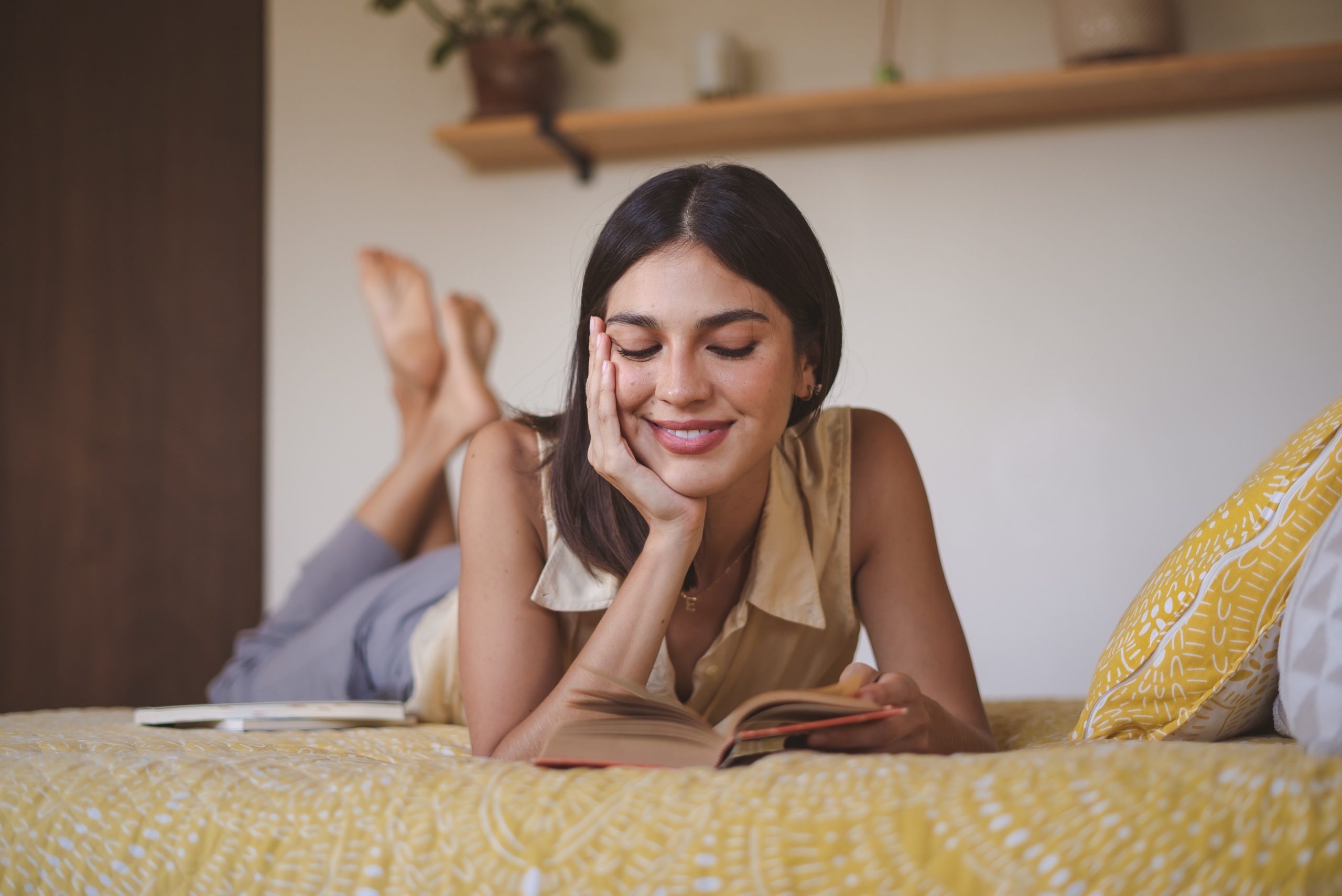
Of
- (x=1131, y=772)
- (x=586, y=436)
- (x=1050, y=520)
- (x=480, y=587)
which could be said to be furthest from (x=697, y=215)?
(x=1050, y=520)

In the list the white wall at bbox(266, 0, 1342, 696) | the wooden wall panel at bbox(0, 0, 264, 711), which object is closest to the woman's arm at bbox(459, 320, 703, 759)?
the white wall at bbox(266, 0, 1342, 696)

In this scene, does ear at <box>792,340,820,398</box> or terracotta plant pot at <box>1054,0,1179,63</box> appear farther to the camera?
terracotta plant pot at <box>1054,0,1179,63</box>

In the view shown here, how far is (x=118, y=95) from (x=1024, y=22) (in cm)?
249

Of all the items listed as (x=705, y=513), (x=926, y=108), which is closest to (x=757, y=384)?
(x=705, y=513)

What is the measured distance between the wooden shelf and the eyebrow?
1715mm

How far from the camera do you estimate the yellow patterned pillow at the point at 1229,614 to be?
0.90 metres

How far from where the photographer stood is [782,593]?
1.29 meters

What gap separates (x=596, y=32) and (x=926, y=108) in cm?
89

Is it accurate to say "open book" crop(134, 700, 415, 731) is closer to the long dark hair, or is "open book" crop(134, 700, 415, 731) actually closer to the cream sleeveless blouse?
the cream sleeveless blouse

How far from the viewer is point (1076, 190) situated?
2826 mm

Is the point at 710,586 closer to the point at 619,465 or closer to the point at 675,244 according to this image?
the point at 619,465

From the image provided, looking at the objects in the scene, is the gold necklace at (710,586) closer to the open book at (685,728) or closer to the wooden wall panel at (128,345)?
the open book at (685,728)

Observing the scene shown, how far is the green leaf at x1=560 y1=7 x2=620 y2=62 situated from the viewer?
9.64 feet

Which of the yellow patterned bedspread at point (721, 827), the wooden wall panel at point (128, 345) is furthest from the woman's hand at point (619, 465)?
the wooden wall panel at point (128, 345)
